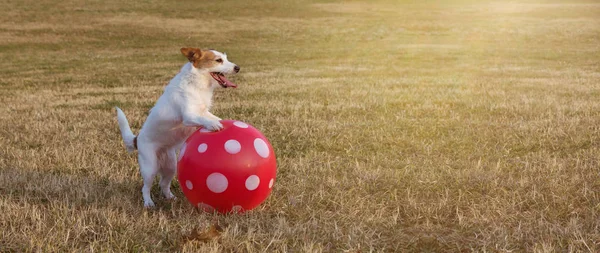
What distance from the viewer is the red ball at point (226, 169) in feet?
15.9

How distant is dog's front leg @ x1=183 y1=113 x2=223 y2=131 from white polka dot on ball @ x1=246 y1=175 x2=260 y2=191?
530 mm

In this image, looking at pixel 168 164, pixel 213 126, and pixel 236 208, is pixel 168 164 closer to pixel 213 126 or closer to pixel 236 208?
pixel 213 126

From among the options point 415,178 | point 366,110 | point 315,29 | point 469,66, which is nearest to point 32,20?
point 315,29

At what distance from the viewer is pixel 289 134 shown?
865 centimetres

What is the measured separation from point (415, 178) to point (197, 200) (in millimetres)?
2467

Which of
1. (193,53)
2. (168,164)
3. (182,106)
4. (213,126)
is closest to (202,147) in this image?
(213,126)

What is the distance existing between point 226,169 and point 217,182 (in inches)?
5.5

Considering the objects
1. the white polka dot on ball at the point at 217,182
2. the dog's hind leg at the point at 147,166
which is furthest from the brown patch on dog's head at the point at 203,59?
the white polka dot on ball at the point at 217,182

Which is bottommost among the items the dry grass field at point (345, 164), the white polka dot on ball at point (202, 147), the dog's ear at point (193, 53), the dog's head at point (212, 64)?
the dry grass field at point (345, 164)

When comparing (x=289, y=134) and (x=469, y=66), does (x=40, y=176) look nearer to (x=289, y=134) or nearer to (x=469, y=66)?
(x=289, y=134)

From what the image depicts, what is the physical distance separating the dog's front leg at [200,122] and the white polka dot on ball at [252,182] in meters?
0.53

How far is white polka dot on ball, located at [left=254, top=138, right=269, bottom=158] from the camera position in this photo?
499 centimetres

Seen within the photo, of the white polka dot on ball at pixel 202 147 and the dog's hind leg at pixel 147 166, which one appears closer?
the white polka dot on ball at pixel 202 147

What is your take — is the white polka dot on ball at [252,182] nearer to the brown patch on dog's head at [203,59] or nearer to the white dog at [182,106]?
the white dog at [182,106]
